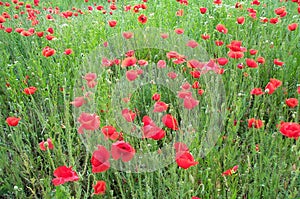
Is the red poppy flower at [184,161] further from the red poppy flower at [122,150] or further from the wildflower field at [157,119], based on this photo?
the red poppy flower at [122,150]

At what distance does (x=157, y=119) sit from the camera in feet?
6.99

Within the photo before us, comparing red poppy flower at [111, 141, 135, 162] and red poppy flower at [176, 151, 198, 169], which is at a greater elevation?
red poppy flower at [111, 141, 135, 162]

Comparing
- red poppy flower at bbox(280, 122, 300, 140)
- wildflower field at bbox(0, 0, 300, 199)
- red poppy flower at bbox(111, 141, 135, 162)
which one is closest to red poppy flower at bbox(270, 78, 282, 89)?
wildflower field at bbox(0, 0, 300, 199)

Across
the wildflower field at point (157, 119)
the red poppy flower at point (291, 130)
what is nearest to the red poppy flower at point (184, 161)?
the wildflower field at point (157, 119)

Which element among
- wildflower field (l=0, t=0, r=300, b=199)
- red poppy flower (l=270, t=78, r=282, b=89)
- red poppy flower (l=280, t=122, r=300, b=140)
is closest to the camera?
red poppy flower (l=280, t=122, r=300, b=140)

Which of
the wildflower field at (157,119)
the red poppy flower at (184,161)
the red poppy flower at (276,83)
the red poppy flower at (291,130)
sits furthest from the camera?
the red poppy flower at (276,83)

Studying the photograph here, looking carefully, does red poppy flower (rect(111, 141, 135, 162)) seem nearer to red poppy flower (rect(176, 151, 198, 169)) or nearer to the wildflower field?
the wildflower field

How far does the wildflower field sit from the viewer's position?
161 cm

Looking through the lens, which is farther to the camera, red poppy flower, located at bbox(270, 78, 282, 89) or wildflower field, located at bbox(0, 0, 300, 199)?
red poppy flower, located at bbox(270, 78, 282, 89)

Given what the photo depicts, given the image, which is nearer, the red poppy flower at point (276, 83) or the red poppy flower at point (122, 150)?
the red poppy flower at point (122, 150)

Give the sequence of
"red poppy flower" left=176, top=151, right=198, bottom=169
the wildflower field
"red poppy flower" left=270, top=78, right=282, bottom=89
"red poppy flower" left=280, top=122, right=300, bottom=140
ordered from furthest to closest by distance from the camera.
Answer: "red poppy flower" left=270, top=78, right=282, bottom=89 < the wildflower field < "red poppy flower" left=280, top=122, right=300, bottom=140 < "red poppy flower" left=176, top=151, right=198, bottom=169

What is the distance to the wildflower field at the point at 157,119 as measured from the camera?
1.61m

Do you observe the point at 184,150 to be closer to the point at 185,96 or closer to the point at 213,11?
the point at 185,96

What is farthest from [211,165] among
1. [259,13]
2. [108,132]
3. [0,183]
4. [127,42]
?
[259,13]
